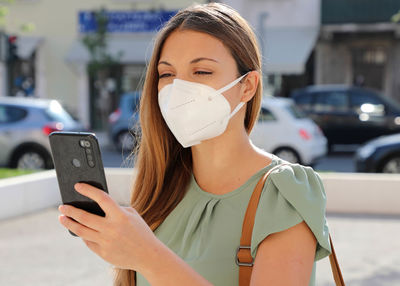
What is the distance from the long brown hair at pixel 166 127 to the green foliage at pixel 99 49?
19948 mm

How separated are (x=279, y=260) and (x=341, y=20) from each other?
20.7 meters

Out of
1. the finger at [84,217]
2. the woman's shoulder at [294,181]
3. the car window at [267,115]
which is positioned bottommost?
the car window at [267,115]

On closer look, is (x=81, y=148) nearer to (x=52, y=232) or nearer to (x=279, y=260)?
(x=279, y=260)

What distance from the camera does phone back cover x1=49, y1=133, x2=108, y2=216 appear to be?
1.46 meters

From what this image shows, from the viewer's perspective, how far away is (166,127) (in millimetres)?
2184

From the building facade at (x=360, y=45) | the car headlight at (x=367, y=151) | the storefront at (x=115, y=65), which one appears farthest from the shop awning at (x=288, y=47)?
the car headlight at (x=367, y=151)

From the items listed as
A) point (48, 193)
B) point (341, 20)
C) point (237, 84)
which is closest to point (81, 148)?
point (237, 84)

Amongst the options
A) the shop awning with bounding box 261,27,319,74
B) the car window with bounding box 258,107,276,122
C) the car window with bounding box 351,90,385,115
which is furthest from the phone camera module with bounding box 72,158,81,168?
the shop awning with bounding box 261,27,319,74

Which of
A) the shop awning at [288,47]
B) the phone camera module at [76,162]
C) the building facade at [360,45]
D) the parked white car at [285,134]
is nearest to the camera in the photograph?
the phone camera module at [76,162]

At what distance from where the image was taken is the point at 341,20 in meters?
21.1

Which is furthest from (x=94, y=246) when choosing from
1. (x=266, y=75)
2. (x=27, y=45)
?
(x=27, y=45)

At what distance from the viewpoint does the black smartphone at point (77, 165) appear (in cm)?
146

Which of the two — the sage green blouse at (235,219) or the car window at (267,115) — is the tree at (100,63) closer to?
the car window at (267,115)

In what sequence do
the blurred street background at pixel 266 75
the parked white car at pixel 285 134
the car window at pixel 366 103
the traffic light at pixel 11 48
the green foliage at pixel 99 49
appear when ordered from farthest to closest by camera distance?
the green foliage at pixel 99 49 < the car window at pixel 366 103 < the parked white car at pixel 285 134 < the blurred street background at pixel 266 75 < the traffic light at pixel 11 48
